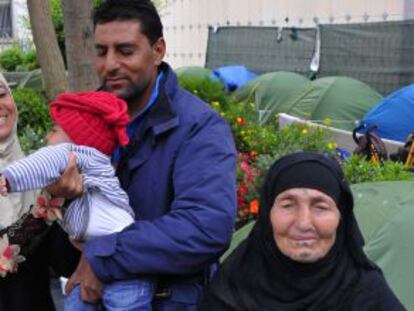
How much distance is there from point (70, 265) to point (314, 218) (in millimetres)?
989

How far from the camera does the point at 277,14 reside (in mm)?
16469

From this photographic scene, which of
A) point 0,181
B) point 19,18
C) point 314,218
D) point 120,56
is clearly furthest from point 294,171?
point 19,18

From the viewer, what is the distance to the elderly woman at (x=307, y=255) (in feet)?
7.68

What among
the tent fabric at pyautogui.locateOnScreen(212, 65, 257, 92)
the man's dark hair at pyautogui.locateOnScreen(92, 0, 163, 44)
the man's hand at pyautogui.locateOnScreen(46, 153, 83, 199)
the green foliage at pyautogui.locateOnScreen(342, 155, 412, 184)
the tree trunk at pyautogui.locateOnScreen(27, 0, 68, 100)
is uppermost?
the man's dark hair at pyautogui.locateOnScreen(92, 0, 163, 44)

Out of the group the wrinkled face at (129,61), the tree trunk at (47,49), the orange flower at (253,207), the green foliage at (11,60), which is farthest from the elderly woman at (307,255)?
the green foliage at (11,60)

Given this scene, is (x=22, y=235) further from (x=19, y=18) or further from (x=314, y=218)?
(x=19, y=18)

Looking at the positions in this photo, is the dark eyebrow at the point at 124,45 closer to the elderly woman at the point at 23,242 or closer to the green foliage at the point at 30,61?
the elderly woman at the point at 23,242

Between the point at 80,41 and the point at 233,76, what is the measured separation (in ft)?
29.1

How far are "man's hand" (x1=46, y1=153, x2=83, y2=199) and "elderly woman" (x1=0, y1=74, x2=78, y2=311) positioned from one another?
407 millimetres

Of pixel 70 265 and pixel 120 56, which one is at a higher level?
pixel 120 56

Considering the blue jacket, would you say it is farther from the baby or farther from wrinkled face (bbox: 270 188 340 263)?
wrinkled face (bbox: 270 188 340 263)

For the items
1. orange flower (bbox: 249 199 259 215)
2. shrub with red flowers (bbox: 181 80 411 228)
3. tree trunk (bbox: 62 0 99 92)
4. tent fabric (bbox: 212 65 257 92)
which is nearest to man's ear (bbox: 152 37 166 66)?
shrub with red flowers (bbox: 181 80 411 228)

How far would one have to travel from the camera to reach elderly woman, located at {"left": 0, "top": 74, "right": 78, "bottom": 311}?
2754 mm

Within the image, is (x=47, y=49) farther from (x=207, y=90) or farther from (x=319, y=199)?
(x=319, y=199)
